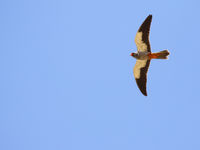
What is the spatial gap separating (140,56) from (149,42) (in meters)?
1.09

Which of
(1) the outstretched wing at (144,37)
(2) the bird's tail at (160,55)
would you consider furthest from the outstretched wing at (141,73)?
(1) the outstretched wing at (144,37)

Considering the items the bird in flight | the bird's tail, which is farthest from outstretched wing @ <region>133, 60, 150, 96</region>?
the bird's tail

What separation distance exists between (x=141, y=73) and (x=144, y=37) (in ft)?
8.73

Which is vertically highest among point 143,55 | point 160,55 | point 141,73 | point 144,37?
point 144,37

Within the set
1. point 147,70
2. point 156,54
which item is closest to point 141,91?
point 147,70

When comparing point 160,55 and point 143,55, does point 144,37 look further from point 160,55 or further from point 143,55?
point 160,55

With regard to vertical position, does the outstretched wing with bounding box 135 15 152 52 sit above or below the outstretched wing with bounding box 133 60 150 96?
above

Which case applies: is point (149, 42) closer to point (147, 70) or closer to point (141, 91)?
point (147, 70)

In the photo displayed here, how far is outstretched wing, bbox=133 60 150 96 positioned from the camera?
2125 centimetres

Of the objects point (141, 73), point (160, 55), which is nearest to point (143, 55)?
point (160, 55)

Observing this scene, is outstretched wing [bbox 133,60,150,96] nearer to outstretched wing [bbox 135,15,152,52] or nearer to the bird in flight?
the bird in flight

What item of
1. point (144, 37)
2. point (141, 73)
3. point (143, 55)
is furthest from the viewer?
point (141, 73)

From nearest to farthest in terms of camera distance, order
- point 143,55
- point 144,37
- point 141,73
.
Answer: point 144,37 < point 143,55 < point 141,73

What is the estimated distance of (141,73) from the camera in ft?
70.5
